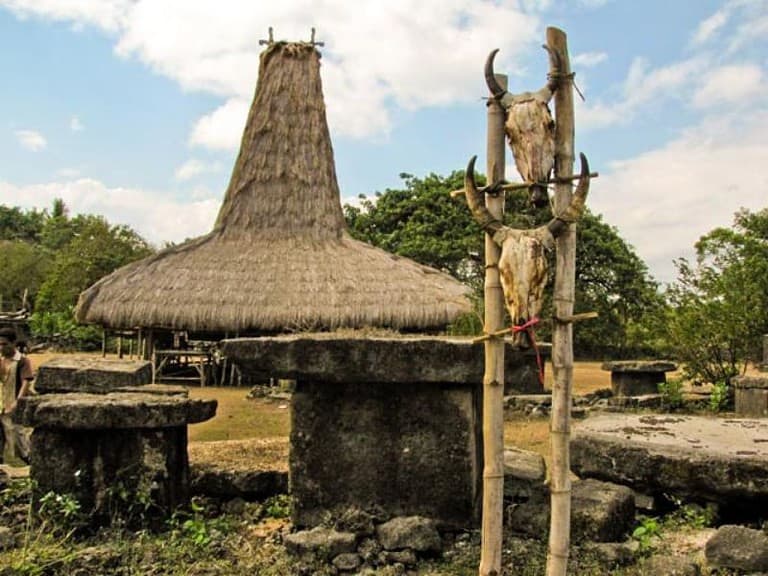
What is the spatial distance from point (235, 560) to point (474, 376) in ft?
5.64

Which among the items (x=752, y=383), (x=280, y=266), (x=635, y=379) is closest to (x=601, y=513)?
(x=752, y=383)

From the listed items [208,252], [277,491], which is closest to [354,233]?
[208,252]

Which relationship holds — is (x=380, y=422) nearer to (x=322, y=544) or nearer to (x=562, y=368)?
(x=322, y=544)

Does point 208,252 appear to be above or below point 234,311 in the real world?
above

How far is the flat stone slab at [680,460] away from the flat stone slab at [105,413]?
2873 millimetres

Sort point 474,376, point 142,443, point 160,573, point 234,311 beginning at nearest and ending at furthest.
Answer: point 160,573 < point 474,376 < point 142,443 < point 234,311

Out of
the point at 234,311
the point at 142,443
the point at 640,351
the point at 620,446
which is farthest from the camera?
the point at 640,351

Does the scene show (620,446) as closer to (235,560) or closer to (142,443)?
(235,560)

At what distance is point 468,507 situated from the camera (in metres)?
4.55

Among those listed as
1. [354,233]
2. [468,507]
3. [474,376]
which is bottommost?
[468,507]

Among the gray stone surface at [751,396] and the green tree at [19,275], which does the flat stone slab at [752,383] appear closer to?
the gray stone surface at [751,396]

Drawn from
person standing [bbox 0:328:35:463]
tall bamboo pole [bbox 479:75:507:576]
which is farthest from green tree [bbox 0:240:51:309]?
tall bamboo pole [bbox 479:75:507:576]

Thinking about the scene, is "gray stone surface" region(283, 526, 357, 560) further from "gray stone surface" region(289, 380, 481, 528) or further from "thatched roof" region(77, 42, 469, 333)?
"thatched roof" region(77, 42, 469, 333)

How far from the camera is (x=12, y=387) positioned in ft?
23.2
